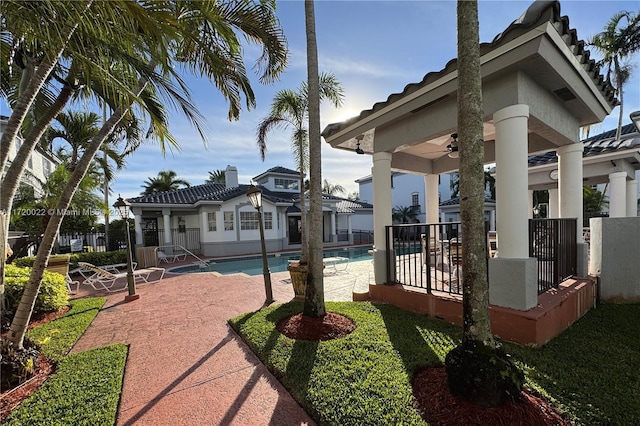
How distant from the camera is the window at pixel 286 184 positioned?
26250 mm

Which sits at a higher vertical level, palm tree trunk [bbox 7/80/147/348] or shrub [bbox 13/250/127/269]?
palm tree trunk [bbox 7/80/147/348]

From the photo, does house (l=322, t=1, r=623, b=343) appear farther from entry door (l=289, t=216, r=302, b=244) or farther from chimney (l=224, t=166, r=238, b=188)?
chimney (l=224, t=166, r=238, b=188)

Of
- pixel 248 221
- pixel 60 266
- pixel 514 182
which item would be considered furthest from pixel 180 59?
pixel 248 221

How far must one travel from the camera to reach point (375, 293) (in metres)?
6.21

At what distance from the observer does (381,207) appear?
6258mm

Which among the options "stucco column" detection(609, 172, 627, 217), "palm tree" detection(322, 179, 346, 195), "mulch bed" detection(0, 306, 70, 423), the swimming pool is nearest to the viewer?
"mulch bed" detection(0, 306, 70, 423)

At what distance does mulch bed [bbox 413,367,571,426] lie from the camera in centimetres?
236

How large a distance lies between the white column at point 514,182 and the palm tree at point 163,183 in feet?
114

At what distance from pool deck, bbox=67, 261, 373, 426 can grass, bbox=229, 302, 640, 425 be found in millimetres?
274

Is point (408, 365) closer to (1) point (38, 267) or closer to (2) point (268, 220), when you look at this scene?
(1) point (38, 267)

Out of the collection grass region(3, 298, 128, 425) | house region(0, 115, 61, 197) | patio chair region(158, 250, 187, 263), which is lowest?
patio chair region(158, 250, 187, 263)

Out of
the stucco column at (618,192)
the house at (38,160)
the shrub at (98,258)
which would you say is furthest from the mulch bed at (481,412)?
the house at (38,160)

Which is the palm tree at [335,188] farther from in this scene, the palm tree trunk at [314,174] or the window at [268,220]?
the palm tree trunk at [314,174]

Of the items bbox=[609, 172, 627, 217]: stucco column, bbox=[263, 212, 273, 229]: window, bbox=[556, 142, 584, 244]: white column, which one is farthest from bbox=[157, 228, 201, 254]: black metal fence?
bbox=[609, 172, 627, 217]: stucco column
